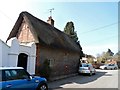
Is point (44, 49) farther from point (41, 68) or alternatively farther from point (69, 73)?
point (69, 73)

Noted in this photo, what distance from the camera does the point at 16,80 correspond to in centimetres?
A: 869

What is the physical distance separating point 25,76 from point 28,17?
10917mm

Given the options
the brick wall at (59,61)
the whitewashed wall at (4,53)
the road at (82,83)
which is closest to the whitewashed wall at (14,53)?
the whitewashed wall at (4,53)

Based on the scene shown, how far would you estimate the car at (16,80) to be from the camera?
814 cm

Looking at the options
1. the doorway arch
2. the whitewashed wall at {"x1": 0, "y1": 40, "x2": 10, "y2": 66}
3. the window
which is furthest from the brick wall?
the window

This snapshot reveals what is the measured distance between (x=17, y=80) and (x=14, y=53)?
6.02 meters

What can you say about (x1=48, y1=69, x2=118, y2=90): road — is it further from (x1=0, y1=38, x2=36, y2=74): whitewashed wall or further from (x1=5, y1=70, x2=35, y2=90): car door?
(x1=5, y1=70, x2=35, y2=90): car door

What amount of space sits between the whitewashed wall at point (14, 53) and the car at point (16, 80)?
458 cm

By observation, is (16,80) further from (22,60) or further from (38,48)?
(38,48)

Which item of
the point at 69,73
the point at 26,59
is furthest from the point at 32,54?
the point at 69,73

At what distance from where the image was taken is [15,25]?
66.4ft

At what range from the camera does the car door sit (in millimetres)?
8312

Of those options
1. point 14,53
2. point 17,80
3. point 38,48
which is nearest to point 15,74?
point 17,80

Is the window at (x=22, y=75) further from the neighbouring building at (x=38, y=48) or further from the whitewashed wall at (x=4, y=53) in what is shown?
the neighbouring building at (x=38, y=48)
